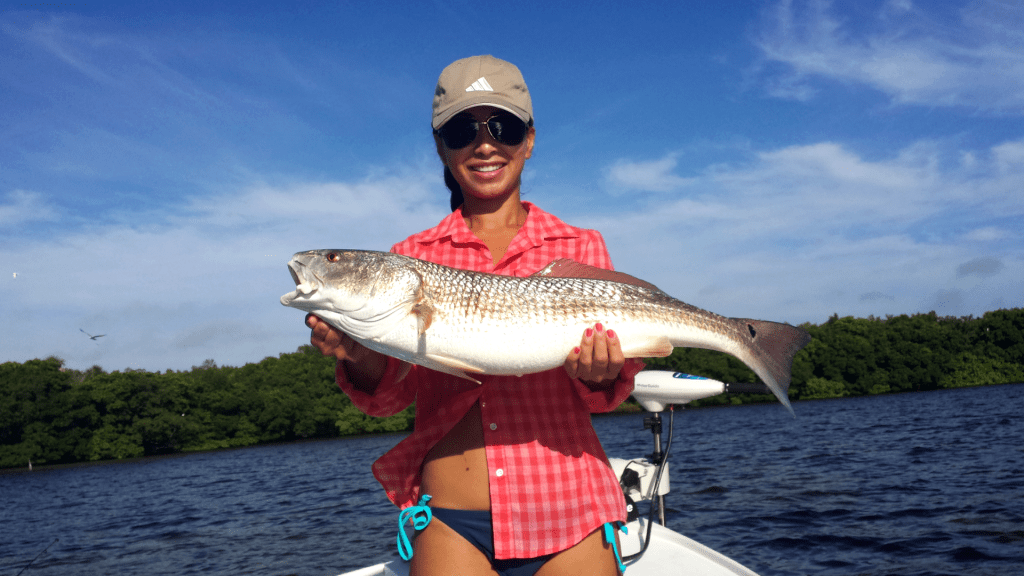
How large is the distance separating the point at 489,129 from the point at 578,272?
0.85 meters

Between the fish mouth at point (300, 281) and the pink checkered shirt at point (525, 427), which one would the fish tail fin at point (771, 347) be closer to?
the pink checkered shirt at point (525, 427)

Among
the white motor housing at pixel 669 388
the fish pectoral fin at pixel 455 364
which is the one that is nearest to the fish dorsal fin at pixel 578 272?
the fish pectoral fin at pixel 455 364

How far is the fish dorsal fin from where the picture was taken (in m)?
3.09

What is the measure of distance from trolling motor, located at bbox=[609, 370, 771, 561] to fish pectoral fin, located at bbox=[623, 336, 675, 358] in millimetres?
2626

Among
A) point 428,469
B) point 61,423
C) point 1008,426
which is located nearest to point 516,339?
point 428,469

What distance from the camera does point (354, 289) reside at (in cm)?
294

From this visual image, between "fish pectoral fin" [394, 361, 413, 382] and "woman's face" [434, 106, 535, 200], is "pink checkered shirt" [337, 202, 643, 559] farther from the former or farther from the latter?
"woman's face" [434, 106, 535, 200]

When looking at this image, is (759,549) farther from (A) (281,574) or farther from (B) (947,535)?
(A) (281,574)

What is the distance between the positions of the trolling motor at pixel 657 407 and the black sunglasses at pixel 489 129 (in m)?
3.25

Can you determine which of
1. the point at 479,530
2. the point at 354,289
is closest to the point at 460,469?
the point at 479,530

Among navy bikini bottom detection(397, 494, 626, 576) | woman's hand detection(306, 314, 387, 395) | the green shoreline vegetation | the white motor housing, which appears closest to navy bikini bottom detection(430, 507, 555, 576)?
navy bikini bottom detection(397, 494, 626, 576)

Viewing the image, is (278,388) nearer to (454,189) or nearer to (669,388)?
(669,388)

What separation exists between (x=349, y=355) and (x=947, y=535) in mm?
16147

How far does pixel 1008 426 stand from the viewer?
104ft
